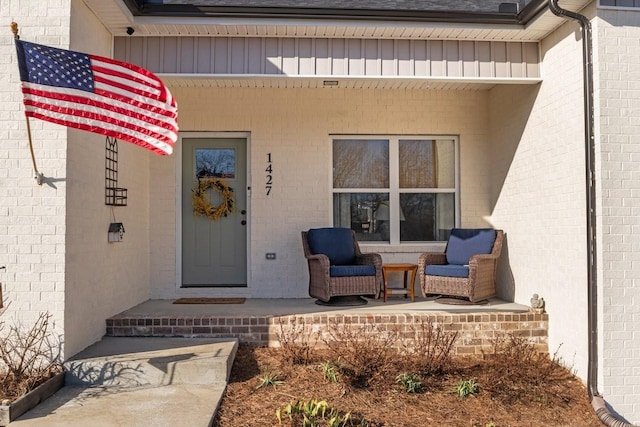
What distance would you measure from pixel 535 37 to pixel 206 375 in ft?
14.5

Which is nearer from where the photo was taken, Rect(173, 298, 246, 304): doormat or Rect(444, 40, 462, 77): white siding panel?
Rect(444, 40, 462, 77): white siding panel

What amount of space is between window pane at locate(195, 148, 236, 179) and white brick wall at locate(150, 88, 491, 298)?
0.97 ft

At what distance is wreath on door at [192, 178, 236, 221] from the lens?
6734 millimetres

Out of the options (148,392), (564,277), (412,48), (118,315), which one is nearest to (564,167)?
(564,277)

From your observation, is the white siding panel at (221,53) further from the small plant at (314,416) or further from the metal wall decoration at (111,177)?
the small plant at (314,416)

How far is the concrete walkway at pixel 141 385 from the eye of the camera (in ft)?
11.5

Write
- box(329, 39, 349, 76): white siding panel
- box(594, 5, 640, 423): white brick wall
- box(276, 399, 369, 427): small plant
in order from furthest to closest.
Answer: box(329, 39, 349, 76): white siding panel < box(594, 5, 640, 423): white brick wall < box(276, 399, 369, 427): small plant

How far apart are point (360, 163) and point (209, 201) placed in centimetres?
202

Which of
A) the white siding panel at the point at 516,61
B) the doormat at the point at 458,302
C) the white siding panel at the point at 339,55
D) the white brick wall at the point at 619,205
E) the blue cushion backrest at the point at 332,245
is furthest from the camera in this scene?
the blue cushion backrest at the point at 332,245

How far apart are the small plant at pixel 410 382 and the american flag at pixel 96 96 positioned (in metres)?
2.59

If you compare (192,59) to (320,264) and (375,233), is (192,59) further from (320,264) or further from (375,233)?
(375,233)

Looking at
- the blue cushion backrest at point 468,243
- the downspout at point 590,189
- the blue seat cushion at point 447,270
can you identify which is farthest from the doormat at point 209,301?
the downspout at point 590,189

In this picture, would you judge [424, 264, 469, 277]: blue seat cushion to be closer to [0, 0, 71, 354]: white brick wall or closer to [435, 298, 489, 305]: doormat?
[435, 298, 489, 305]: doormat

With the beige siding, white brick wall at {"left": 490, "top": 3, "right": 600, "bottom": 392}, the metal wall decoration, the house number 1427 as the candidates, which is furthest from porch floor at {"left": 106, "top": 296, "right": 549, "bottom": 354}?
the beige siding
